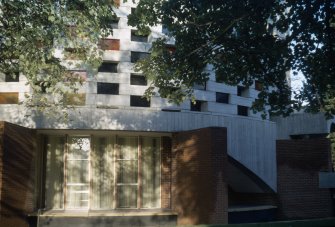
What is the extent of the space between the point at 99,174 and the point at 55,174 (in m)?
1.74

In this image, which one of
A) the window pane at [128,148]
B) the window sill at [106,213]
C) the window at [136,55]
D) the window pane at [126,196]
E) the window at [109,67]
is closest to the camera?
the window sill at [106,213]

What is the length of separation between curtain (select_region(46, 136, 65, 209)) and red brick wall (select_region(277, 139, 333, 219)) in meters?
8.97

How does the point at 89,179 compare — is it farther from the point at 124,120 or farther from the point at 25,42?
the point at 25,42

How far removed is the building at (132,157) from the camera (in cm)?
1825

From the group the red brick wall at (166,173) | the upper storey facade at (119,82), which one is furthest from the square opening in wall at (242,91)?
the red brick wall at (166,173)

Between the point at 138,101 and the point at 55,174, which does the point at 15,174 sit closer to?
the point at 55,174

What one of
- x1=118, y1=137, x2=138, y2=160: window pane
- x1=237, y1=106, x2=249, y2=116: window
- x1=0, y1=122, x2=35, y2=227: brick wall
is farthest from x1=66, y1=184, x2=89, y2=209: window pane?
x1=237, y1=106, x2=249, y2=116: window

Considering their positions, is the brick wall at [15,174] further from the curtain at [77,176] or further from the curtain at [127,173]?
the curtain at [127,173]

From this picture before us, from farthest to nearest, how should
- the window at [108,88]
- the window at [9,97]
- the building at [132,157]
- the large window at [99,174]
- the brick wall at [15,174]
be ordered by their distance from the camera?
the large window at [99,174] → the window at [108,88] → the window at [9,97] → the building at [132,157] → the brick wall at [15,174]

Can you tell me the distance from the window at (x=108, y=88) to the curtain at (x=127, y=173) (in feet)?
6.74

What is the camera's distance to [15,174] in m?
17.9

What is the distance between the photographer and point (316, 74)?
12547mm

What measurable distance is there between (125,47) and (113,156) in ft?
14.3

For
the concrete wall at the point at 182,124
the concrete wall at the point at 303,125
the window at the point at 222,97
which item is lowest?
the concrete wall at the point at 182,124
